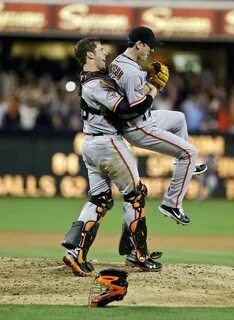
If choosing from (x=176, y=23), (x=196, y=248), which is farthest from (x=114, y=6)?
(x=196, y=248)

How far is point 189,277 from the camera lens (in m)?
9.77

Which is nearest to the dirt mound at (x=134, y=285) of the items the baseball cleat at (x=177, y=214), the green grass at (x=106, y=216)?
the baseball cleat at (x=177, y=214)

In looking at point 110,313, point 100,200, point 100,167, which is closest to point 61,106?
point 100,200

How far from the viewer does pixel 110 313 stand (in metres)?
8.15

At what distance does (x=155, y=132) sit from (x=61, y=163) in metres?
10.6

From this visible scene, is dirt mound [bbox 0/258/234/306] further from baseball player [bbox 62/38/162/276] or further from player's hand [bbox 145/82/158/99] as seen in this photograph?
player's hand [bbox 145/82/158/99]

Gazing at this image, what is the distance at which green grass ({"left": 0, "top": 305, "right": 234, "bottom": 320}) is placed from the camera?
7957 mm

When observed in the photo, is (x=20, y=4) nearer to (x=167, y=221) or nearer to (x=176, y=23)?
(x=176, y=23)

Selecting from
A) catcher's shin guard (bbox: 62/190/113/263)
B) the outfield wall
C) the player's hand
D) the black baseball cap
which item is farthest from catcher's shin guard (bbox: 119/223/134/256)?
the outfield wall

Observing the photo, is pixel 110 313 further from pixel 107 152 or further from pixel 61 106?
pixel 61 106

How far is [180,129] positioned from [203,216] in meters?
7.78

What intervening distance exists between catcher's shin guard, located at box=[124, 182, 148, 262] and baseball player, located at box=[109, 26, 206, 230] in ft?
0.68

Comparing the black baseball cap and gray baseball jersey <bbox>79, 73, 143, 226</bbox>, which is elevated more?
the black baseball cap

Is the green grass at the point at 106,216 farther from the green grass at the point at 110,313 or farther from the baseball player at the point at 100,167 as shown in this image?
the green grass at the point at 110,313
